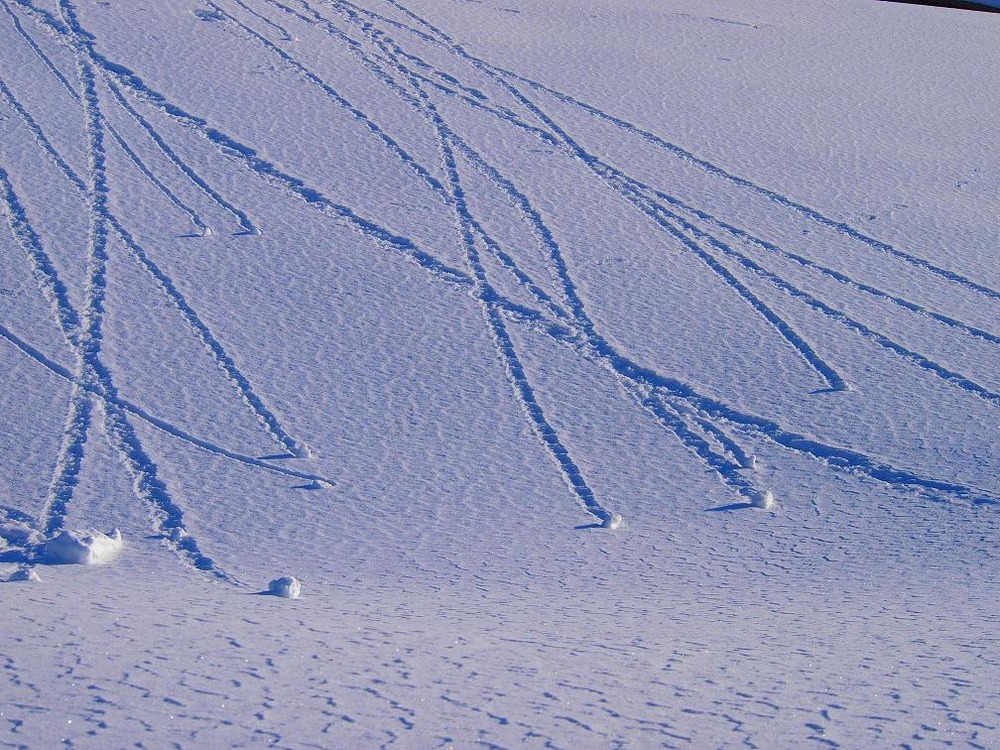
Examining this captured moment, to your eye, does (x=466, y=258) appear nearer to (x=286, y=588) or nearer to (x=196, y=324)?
(x=196, y=324)

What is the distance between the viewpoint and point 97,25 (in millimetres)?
8609

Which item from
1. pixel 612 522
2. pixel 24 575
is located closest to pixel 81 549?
pixel 24 575

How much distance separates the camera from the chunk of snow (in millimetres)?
4293

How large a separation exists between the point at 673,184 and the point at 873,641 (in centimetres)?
454

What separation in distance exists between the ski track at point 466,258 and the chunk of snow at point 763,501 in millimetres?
50

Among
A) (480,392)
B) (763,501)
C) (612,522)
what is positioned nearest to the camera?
(612,522)

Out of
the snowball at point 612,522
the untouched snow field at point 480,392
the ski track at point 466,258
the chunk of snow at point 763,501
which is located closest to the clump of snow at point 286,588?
the untouched snow field at point 480,392

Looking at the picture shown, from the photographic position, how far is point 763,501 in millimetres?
4312

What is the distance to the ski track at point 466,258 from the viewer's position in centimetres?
452

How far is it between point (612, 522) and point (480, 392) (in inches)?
42.6

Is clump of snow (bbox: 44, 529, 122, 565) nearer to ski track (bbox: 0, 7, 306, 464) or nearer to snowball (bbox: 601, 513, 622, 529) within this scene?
ski track (bbox: 0, 7, 306, 464)

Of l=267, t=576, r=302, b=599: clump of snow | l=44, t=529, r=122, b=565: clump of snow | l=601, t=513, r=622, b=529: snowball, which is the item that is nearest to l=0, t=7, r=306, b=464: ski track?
l=44, t=529, r=122, b=565: clump of snow

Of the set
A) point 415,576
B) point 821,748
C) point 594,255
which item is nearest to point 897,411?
point 594,255

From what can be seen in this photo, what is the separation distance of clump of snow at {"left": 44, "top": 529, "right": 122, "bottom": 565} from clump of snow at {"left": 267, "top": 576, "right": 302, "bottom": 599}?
0.60m
